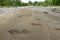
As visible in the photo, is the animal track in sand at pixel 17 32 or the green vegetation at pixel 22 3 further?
the green vegetation at pixel 22 3

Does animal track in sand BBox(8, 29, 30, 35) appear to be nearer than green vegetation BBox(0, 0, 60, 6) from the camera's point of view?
Yes

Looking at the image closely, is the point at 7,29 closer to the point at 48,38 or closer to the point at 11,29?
the point at 11,29

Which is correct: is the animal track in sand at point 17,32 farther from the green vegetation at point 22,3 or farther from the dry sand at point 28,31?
the green vegetation at point 22,3

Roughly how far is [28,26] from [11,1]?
1807 millimetres

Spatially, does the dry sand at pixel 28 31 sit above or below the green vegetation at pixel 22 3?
below

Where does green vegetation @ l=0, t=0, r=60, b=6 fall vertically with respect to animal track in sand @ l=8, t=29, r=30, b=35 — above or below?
above

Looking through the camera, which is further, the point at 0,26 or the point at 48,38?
the point at 0,26

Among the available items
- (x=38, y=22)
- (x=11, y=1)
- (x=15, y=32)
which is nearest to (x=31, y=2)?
(x=11, y=1)

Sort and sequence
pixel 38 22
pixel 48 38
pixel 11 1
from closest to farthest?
1. pixel 48 38
2. pixel 38 22
3. pixel 11 1

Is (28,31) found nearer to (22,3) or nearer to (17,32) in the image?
(17,32)

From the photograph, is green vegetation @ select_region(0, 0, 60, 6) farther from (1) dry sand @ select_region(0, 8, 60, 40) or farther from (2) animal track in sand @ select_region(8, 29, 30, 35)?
(2) animal track in sand @ select_region(8, 29, 30, 35)

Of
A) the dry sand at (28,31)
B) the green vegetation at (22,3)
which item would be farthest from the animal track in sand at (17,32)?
the green vegetation at (22,3)

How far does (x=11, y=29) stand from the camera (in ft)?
2.77

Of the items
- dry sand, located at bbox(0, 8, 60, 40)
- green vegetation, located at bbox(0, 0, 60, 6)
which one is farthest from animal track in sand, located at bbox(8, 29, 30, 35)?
green vegetation, located at bbox(0, 0, 60, 6)
